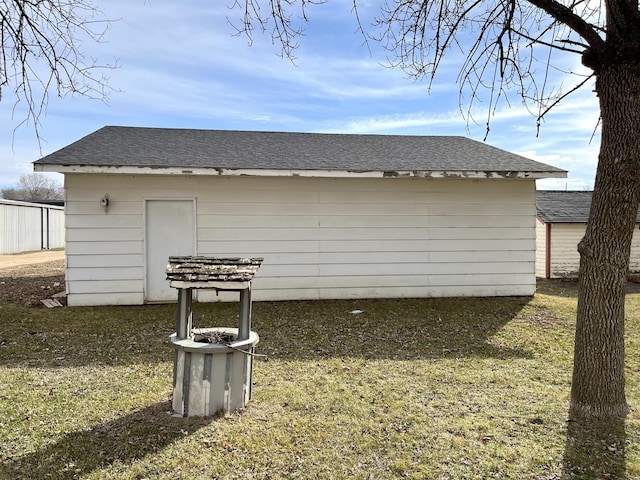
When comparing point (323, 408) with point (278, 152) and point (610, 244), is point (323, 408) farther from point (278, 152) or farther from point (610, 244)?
point (278, 152)

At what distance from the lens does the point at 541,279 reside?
49.1ft

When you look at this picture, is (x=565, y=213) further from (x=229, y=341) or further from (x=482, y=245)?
(x=229, y=341)

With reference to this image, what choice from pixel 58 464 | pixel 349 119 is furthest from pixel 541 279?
pixel 58 464

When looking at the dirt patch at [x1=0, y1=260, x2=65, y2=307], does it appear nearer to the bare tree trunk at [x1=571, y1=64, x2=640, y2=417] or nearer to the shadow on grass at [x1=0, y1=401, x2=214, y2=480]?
the shadow on grass at [x1=0, y1=401, x2=214, y2=480]

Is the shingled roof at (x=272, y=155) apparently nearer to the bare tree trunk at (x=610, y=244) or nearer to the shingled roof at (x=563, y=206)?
the bare tree trunk at (x=610, y=244)

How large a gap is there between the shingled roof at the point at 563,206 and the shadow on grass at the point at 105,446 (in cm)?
1443

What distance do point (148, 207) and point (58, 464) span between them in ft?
19.0

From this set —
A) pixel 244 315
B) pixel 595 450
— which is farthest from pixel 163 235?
pixel 595 450

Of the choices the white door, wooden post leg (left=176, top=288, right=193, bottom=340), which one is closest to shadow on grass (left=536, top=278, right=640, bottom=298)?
the white door

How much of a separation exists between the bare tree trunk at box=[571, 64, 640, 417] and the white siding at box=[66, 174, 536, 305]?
17.1ft

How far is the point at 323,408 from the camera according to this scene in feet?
12.9

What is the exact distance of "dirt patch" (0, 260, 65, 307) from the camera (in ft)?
28.1

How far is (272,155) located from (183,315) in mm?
5483

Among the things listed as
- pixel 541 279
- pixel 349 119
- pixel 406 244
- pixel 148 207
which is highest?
pixel 349 119
